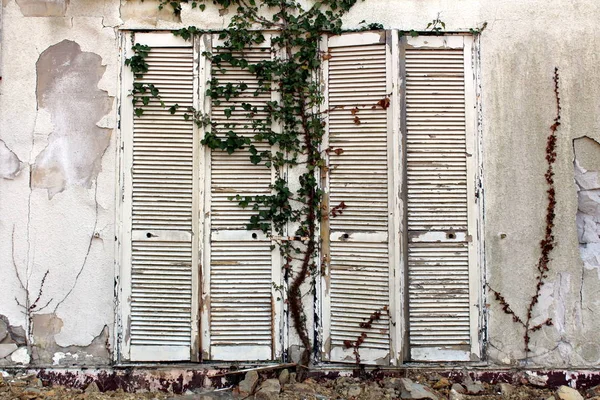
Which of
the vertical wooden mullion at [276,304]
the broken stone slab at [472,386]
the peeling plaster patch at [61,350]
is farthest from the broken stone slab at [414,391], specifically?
the peeling plaster patch at [61,350]

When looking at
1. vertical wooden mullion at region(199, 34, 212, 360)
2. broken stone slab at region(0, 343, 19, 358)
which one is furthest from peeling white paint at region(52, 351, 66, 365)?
vertical wooden mullion at region(199, 34, 212, 360)

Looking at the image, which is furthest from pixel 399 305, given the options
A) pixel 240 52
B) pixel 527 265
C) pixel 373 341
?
pixel 240 52

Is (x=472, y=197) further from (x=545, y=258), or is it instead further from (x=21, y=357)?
(x=21, y=357)

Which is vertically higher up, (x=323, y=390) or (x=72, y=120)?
(x=72, y=120)

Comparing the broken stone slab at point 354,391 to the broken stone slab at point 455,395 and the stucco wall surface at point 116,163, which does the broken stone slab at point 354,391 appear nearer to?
the broken stone slab at point 455,395

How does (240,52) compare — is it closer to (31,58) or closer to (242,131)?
(242,131)

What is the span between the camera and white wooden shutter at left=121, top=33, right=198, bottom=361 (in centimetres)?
392

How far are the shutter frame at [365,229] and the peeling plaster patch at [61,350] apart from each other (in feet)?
5.62

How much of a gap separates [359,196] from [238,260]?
1.05 m

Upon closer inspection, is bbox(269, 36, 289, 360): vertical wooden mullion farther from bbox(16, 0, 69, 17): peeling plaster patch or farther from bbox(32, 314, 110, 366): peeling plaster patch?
bbox(16, 0, 69, 17): peeling plaster patch

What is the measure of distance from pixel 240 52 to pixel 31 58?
1643 mm

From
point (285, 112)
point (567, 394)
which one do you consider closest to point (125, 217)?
point (285, 112)

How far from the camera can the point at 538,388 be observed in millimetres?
3848

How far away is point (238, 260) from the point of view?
3943 millimetres
